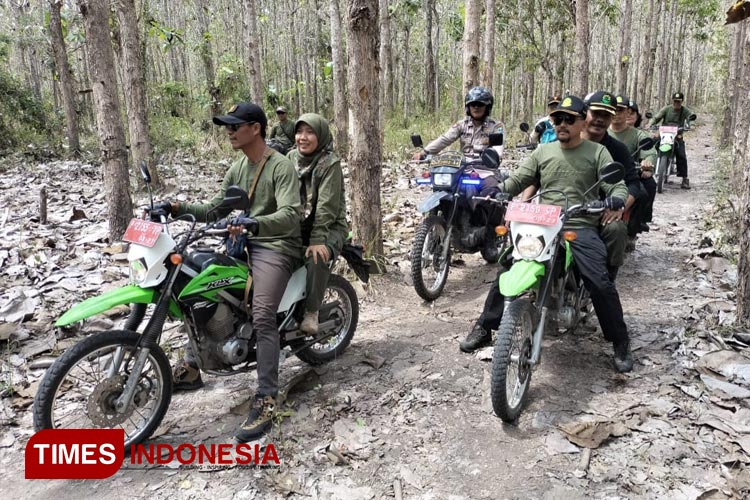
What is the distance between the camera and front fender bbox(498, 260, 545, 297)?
3354 millimetres

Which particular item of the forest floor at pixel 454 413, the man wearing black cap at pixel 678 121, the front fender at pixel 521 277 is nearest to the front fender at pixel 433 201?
the forest floor at pixel 454 413

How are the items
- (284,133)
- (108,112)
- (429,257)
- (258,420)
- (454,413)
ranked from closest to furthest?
(258,420) → (454,413) → (429,257) → (108,112) → (284,133)

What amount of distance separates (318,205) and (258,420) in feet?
5.02

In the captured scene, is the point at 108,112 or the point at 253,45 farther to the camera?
the point at 253,45

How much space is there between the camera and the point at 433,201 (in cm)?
574

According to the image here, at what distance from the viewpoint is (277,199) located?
3590 millimetres

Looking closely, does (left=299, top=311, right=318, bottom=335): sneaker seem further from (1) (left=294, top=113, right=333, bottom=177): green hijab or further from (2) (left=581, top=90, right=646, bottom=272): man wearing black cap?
(2) (left=581, top=90, right=646, bottom=272): man wearing black cap

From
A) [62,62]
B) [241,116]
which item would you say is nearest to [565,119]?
[241,116]

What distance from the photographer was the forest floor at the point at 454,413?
117 inches

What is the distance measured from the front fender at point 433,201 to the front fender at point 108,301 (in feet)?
9.98

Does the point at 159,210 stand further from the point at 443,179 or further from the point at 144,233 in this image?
the point at 443,179

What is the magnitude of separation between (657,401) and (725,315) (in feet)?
4.85

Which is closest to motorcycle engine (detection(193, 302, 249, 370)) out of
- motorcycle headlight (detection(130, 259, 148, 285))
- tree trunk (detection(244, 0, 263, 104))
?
motorcycle headlight (detection(130, 259, 148, 285))

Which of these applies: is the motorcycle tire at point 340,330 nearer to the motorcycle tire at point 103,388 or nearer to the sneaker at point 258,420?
the sneaker at point 258,420
